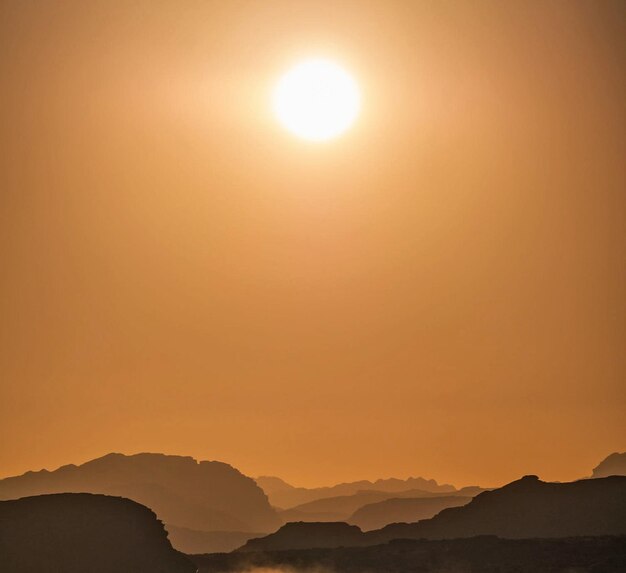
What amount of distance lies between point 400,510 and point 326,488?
1.11m

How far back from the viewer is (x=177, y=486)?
1382 cm

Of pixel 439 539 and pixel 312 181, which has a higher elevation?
pixel 312 181

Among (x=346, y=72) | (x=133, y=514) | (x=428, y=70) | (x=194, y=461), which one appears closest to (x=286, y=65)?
(x=346, y=72)

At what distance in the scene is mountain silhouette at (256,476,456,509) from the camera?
1413cm

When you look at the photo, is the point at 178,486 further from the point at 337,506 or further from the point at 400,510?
the point at 400,510

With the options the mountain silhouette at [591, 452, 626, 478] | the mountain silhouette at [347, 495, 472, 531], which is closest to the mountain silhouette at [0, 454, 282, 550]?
the mountain silhouette at [347, 495, 472, 531]

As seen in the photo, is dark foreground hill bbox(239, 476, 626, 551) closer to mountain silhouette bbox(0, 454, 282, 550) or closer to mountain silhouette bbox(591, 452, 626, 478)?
mountain silhouette bbox(591, 452, 626, 478)

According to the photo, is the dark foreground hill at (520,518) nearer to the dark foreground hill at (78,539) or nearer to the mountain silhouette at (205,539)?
the mountain silhouette at (205,539)

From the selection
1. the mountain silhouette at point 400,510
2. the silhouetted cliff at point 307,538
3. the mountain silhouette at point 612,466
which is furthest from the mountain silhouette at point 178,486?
the mountain silhouette at point 612,466

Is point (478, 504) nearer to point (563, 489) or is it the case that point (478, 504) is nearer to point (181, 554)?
point (563, 489)

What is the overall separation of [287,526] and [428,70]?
704 cm

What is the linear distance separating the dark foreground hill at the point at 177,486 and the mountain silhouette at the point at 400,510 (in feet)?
4.04

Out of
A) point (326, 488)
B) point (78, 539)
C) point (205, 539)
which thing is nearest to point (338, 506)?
point (326, 488)

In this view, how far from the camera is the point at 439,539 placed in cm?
1403
